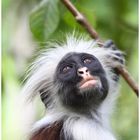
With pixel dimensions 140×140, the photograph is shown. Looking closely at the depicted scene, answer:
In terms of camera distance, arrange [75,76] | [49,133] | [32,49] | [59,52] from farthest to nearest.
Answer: [32,49] → [59,52] → [75,76] → [49,133]

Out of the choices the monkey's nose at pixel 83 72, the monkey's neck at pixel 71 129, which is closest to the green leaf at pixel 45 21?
the monkey's nose at pixel 83 72

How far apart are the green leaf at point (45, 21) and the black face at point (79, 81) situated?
39 centimetres

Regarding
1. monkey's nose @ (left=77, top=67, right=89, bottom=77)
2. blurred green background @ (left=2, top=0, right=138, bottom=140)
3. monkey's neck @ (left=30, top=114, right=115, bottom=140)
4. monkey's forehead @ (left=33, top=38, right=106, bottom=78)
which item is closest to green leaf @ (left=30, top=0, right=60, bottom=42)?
monkey's nose @ (left=77, top=67, right=89, bottom=77)

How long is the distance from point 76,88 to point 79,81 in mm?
79

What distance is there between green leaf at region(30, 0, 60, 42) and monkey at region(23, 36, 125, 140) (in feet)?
1.29

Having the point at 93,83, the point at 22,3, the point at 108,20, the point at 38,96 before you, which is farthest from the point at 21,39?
the point at 93,83

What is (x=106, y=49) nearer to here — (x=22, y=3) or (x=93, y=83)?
(x=93, y=83)

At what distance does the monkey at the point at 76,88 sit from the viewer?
5145 mm

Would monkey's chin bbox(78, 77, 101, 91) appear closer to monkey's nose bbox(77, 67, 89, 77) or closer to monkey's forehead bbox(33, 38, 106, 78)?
monkey's nose bbox(77, 67, 89, 77)

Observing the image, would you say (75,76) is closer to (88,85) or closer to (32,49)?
(88,85)

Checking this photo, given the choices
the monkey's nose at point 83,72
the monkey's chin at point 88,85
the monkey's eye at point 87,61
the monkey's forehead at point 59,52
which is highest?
the monkey's forehead at point 59,52

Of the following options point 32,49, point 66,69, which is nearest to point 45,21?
point 66,69

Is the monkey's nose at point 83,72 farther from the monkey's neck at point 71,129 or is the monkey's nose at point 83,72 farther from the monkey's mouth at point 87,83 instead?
the monkey's neck at point 71,129

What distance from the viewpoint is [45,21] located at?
509 centimetres
